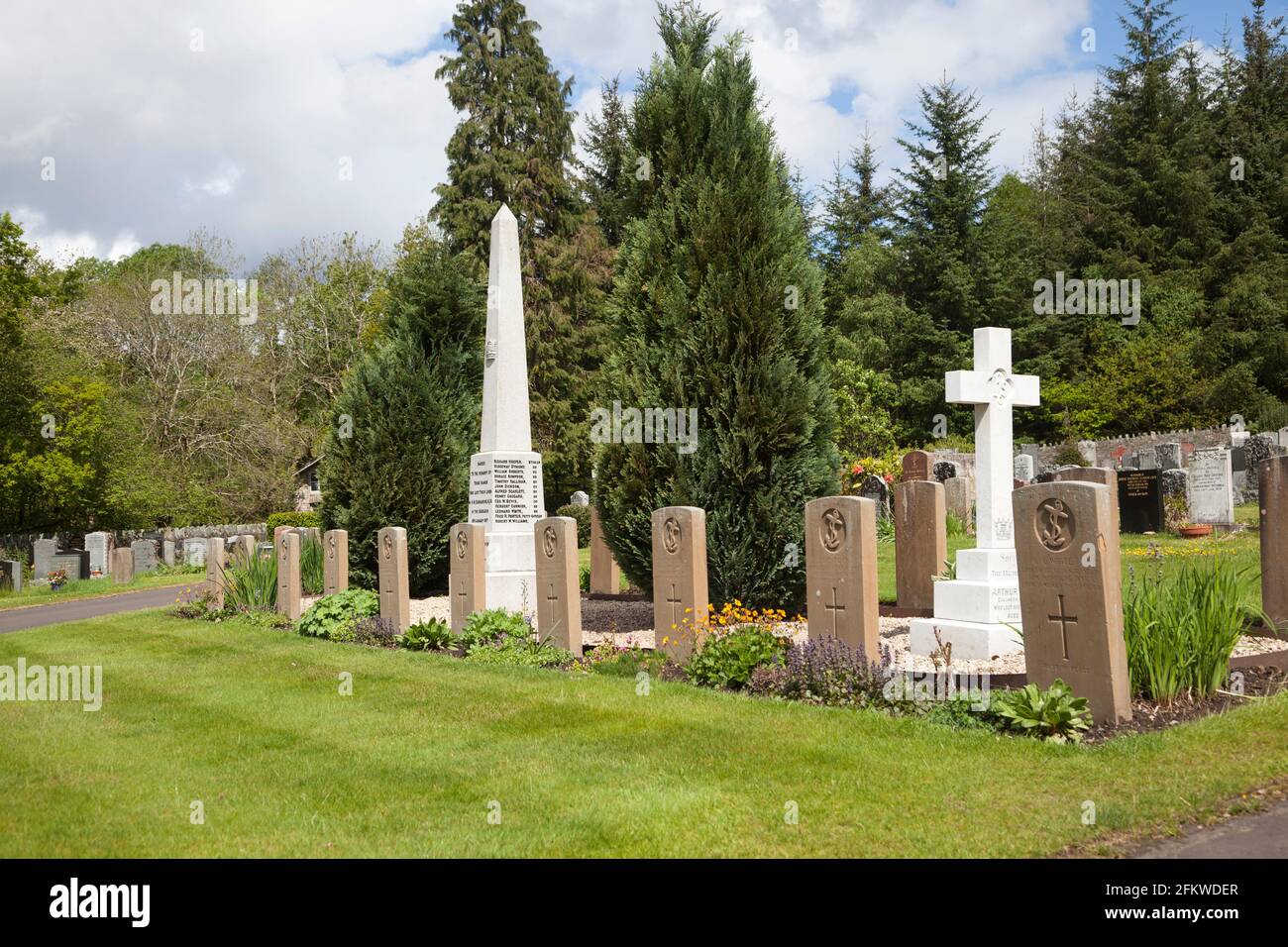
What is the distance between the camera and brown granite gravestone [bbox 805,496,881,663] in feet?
26.1

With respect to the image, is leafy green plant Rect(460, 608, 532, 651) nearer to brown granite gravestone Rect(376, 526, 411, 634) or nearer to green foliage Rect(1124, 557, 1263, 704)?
brown granite gravestone Rect(376, 526, 411, 634)

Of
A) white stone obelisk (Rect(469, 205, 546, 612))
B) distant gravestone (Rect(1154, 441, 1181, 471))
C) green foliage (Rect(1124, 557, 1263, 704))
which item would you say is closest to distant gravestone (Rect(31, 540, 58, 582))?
white stone obelisk (Rect(469, 205, 546, 612))

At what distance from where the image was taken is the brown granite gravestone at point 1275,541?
9.02 metres

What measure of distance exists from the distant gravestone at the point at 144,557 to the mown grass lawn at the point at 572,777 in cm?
2099

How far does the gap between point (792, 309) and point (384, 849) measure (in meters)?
8.06

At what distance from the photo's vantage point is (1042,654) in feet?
21.9

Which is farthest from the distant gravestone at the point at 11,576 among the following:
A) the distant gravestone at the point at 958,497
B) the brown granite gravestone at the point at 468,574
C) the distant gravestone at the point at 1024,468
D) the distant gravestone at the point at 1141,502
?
the distant gravestone at the point at 1141,502

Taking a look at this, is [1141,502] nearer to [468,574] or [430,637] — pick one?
[468,574]

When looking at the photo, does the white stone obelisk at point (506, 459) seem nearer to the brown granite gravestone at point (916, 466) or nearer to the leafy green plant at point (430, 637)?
the leafy green plant at point (430, 637)

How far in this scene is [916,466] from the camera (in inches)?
667

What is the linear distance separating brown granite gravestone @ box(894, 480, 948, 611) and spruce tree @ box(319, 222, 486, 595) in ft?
25.6

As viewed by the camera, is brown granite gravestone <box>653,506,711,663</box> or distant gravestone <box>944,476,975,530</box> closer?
brown granite gravestone <box>653,506,711,663</box>
